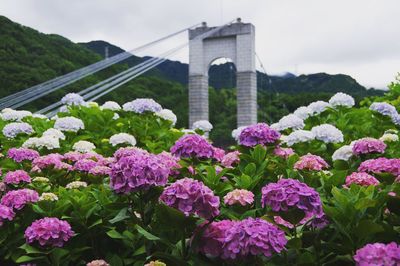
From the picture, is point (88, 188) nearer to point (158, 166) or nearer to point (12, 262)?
point (12, 262)

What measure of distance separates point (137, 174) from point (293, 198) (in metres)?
0.43

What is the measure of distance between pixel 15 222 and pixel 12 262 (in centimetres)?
13

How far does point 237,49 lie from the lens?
18.0 metres

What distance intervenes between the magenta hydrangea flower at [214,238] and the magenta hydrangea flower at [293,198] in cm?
13

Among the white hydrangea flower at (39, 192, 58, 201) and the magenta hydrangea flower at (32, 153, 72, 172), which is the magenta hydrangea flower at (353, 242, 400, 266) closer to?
the white hydrangea flower at (39, 192, 58, 201)

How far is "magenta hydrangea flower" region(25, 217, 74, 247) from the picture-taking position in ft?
5.01

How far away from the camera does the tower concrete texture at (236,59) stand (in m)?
17.8

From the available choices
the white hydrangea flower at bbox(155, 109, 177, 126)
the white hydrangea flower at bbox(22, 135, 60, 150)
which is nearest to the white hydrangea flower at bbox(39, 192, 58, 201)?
the white hydrangea flower at bbox(22, 135, 60, 150)

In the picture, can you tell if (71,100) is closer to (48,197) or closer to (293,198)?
(48,197)

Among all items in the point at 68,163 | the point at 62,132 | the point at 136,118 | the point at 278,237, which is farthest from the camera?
the point at 136,118

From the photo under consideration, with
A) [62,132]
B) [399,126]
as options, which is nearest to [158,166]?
[62,132]

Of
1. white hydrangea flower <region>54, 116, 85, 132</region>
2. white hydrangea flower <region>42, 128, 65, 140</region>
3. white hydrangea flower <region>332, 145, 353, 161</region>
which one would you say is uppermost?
white hydrangea flower <region>54, 116, 85, 132</region>

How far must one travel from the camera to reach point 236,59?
18016 millimetres

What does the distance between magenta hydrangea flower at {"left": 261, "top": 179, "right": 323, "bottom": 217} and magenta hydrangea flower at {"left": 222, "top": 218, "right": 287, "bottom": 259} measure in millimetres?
106
